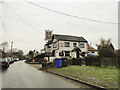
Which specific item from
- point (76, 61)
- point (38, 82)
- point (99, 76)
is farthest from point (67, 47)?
point (38, 82)

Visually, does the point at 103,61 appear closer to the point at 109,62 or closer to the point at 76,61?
the point at 109,62

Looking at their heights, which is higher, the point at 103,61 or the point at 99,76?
the point at 103,61

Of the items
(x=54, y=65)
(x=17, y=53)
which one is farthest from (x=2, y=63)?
(x=17, y=53)

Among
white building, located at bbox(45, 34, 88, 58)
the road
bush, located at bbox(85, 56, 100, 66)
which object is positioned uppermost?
white building, located at bbox(45, 34, 88, 58)

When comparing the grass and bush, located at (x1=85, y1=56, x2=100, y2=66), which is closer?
the grass

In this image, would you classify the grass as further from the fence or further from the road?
the fence

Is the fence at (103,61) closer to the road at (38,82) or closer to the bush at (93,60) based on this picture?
the bush at (93,60)

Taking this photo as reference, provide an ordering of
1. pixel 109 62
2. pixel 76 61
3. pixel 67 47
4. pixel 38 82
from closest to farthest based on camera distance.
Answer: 1. pixel 38 82
2. pixel 109 62
3. pixel 76 61
4. pixel 67 47

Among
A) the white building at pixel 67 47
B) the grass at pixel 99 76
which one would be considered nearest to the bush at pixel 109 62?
the grass at pixel 99 76

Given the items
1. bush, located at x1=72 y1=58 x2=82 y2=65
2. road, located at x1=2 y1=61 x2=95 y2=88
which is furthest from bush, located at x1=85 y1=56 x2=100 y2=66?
road, located at x1=2 y1=61 x2=95 y2=88

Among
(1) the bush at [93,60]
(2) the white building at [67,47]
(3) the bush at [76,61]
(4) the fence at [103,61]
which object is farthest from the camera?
(2) the white building at [67,47]

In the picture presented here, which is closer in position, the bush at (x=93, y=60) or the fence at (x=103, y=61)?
the fence at (x=103, y=61)

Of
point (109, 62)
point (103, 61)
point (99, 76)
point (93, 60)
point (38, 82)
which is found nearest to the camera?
point (38, 82)

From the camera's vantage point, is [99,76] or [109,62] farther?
[109,62]
